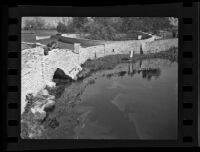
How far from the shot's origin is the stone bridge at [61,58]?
2627 mm

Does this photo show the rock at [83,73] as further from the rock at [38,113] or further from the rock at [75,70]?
the rock at [38,113]

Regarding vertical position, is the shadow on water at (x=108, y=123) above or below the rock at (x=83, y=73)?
below

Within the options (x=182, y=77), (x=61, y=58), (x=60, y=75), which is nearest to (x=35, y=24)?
(x=61, y=58)

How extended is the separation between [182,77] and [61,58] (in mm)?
1102

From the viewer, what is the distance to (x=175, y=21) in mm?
2639

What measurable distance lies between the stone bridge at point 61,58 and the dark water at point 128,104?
18 cm

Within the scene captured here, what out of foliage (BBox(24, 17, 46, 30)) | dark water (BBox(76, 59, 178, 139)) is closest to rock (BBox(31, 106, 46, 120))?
dark water (BBox(76, 59, 178, 139))

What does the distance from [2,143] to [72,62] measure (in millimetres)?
955

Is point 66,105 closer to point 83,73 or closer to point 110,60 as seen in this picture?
point 83,73

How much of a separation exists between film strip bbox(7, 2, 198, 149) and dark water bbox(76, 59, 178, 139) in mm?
83

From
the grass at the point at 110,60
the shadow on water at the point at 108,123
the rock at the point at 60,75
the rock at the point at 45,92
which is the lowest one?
the shadow on water at the point at 108,123

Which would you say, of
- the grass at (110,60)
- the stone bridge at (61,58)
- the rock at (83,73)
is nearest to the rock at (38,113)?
the stone bridge at (61,58)

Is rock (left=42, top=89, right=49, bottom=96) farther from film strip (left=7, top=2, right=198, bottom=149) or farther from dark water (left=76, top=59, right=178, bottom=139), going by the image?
dark water (left=76, top=59, right=178, bottom=139)

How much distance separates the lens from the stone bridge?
2.63 metres
